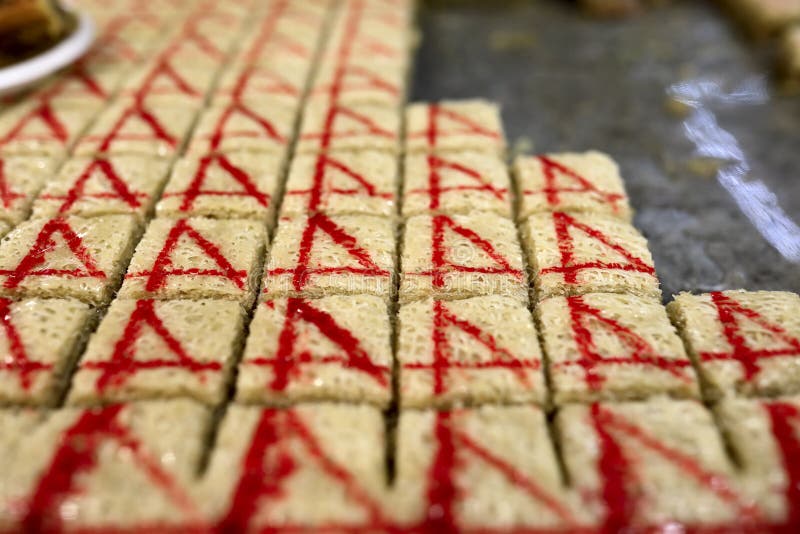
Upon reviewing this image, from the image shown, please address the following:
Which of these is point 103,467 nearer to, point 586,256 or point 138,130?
point 586,256

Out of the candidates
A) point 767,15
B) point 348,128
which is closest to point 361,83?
point 348,128

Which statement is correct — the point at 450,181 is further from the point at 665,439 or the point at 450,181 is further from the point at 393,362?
the point at 665,439

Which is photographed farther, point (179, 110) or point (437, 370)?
point (179, 110)

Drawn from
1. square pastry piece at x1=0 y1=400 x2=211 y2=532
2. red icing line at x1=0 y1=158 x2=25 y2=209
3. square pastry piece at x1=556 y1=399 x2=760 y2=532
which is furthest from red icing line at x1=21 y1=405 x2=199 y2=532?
red icing line at x1=0 y1=158 x2=25 y2=209

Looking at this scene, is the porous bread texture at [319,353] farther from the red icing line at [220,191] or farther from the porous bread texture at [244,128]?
the porous bread texture at [244,128]

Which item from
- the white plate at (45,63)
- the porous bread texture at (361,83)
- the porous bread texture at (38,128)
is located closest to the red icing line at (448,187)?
the porous bread texture at (361,83)

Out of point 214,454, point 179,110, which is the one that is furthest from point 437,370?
point 179,110
